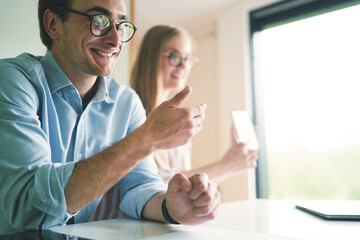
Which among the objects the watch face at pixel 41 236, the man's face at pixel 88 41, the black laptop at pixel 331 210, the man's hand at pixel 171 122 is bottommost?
the black laptop at pixel 331 210

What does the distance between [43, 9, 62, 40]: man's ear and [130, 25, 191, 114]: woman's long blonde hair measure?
616 millimetres

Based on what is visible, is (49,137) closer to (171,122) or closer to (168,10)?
(171,122)

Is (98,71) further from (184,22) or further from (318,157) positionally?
(184,22)

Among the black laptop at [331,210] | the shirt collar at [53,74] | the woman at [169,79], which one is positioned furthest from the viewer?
the woman at [169,79]

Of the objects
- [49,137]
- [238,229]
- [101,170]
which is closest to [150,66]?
[49,137]

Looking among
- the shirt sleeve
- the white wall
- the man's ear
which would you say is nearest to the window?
the white wall

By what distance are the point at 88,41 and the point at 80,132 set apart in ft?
0.85

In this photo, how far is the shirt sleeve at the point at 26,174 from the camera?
55 cm

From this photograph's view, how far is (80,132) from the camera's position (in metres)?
0.82

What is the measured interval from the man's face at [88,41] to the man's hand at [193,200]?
44 centimetres

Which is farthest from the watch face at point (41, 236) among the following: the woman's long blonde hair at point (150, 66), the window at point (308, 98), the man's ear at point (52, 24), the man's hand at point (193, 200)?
the window at point (308, 98)

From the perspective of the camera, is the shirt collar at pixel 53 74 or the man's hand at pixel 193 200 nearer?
the man's hand at pixel 193 200

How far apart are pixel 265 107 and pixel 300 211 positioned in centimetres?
206

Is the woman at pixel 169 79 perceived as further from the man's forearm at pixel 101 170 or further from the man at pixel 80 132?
the man's forearm at pixel 101 170
